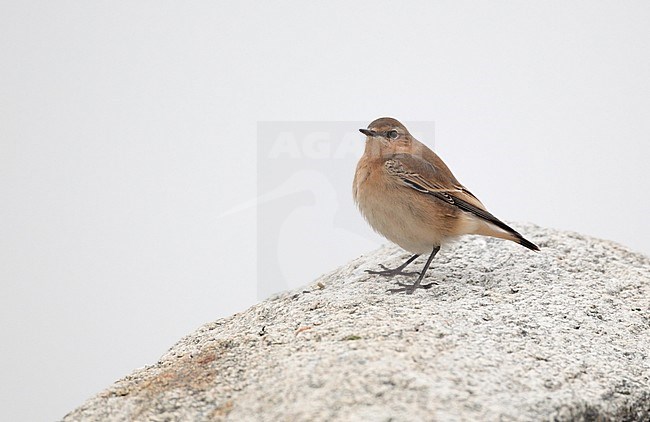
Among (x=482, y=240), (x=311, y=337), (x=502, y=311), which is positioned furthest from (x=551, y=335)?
(x=482, y=240)

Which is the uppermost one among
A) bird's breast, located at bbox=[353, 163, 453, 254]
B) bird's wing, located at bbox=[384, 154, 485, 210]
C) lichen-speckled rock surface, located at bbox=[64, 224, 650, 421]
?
bird's wing, located at bbox=[384, 154, 485, 210]

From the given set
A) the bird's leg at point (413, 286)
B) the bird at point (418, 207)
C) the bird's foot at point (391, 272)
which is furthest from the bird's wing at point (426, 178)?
the bird's foot at point (391, 272)

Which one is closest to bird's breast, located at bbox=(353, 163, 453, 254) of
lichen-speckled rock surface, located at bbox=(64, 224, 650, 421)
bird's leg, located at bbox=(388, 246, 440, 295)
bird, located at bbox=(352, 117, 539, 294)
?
bird, located at bbox=(352, 117, 539, 294)

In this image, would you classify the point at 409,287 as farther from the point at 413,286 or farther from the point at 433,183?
the point at 433,183

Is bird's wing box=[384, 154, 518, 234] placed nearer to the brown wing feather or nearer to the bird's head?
the brown wing feather

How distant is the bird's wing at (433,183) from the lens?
19.8 ft

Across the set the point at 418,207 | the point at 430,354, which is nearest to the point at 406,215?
the point at 418,207

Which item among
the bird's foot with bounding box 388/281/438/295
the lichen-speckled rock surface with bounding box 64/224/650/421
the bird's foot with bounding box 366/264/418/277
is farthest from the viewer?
the bird's foot with bounding box 366/264/418/277

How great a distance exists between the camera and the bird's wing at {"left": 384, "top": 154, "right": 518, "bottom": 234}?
19.8 feet

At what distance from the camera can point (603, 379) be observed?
4512 millimetres

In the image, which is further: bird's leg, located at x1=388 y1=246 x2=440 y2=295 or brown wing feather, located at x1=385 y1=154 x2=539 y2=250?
brown wing feather, located at x1=385 y1=154 x2=539 y2=250

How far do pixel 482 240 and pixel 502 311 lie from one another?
5.70 feet

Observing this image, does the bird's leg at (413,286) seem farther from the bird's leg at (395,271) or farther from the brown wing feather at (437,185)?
the brown wing feather at (437,185)

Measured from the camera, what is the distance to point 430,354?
14.1 ft
